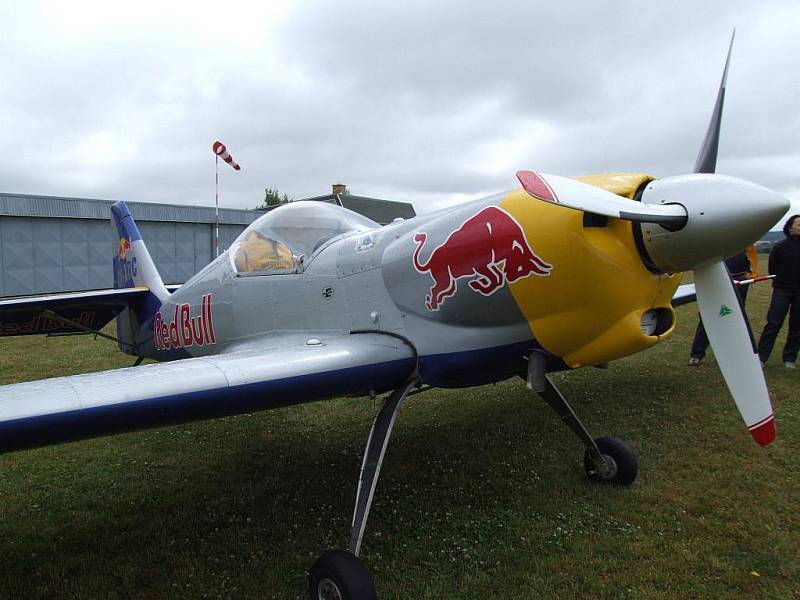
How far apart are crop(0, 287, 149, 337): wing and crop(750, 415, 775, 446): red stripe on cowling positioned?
5363mm

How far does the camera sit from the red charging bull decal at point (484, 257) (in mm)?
2654

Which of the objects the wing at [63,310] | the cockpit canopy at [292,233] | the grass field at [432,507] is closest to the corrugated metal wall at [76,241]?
the wing at [63,310]

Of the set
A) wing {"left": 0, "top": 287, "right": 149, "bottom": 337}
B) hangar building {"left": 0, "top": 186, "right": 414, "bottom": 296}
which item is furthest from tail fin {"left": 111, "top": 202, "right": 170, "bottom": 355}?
hangar building {"left": 0, "top": 186, "right": 414, "bottom": 296}

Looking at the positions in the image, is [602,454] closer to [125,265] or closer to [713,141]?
[713,141]

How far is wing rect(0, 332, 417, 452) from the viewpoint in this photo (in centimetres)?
230

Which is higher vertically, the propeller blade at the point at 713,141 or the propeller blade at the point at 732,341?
the propeller blade at the point at 713,141

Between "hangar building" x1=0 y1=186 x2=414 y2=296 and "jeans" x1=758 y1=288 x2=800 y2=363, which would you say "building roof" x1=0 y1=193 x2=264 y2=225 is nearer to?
"hangar building" x1=0 y1=186 x2=414 y2=296

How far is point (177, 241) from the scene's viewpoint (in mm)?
25609

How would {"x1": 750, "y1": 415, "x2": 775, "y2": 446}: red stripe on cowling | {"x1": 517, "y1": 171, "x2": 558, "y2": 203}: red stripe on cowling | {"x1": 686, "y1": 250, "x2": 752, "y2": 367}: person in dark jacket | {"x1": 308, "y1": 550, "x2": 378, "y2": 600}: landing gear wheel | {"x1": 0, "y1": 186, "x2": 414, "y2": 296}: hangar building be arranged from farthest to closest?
{"x1": 0, "y1": 186, "x2": 414, "y2": 296}: hangar building < {"x1": 686, "y1": 250, "x2": 752, "y2": 367}: person in dark jacket < {"x1": 750, "y1": 415, "x2": 775, "y2": 446}: red stripe on cowling < {"x1": 308, "y1": 550, "x2": 378, "y2": 600}: landing gear wheel < {"x1": 517, "y1": 171, "x2": 558, "y2": 203}: red stripe on cowling

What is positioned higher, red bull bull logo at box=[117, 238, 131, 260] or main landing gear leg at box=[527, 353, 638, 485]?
red bull bull logo at box=[117, 238, 131, 260]

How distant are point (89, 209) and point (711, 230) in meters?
26.0

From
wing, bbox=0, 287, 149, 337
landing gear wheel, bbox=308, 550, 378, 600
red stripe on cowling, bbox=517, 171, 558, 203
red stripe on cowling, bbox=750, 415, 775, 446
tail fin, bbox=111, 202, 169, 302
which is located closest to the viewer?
red stripe on cowling, bbox=517, 171, 558, 203

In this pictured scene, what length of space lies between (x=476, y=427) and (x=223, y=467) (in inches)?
93.5

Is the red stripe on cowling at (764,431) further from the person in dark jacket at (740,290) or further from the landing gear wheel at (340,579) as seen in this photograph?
the person in dark jacket at (740,290)
